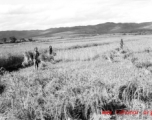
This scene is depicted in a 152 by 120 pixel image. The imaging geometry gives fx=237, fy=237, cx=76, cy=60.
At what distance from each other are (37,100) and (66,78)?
1486 mm

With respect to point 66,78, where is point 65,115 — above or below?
below

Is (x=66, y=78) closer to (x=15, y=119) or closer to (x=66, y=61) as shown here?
(x=15, y=119)

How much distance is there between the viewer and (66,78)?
7.45m

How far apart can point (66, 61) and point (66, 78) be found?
15.3 meters

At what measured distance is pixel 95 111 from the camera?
20.9ft

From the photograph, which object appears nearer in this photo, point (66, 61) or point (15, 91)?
point (15, 91)

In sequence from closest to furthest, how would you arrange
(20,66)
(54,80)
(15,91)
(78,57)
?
(15,91)
(54,80)
(20,66)
(78,57)

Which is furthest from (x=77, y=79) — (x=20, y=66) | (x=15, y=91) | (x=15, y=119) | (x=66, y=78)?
(x=20, y=66)

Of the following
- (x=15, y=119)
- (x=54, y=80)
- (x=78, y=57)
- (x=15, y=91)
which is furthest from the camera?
(x=78, y=57)

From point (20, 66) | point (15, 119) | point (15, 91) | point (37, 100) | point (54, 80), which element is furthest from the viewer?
point (20, 66)

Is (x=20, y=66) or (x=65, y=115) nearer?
(x=65, y=115)

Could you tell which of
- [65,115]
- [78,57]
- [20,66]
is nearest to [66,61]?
[78,57]

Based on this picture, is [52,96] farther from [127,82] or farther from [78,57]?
[78,57]

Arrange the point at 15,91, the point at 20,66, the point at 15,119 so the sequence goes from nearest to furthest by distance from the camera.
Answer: the point at 15,119
the point at 15,91
the point at 20,66
